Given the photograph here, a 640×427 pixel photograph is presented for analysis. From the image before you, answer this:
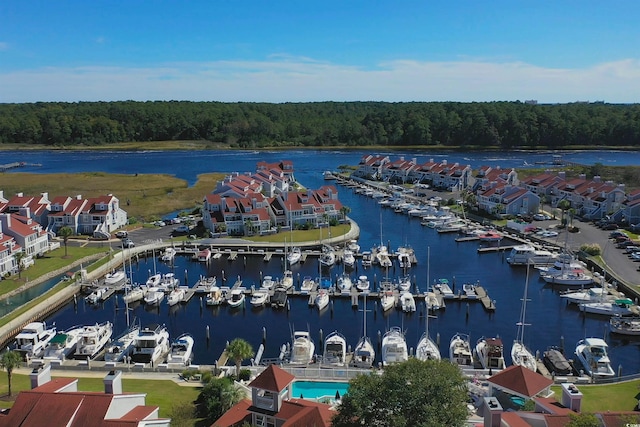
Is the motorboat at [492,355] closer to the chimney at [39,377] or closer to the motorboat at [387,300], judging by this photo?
the motorboat at [387,300]

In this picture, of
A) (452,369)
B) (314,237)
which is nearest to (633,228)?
(314,237)

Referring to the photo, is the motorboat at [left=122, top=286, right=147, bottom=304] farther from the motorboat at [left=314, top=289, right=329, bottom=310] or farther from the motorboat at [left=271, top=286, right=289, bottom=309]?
the motorboat at [left=314, top=289, right=329, bottom=310]

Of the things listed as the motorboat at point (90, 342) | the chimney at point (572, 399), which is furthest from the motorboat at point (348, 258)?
the chimney at point (572, 399)

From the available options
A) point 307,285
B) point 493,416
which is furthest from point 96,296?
point 493,416

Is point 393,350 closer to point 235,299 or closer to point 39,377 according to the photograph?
point 235,299

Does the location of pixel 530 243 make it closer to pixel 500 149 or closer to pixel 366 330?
pixel 366 330

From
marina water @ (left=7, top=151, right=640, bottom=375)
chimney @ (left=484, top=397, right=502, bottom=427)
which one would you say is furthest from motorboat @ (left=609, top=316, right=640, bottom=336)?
chimney @ (left=484, top=397, right=502, bottom=427)
